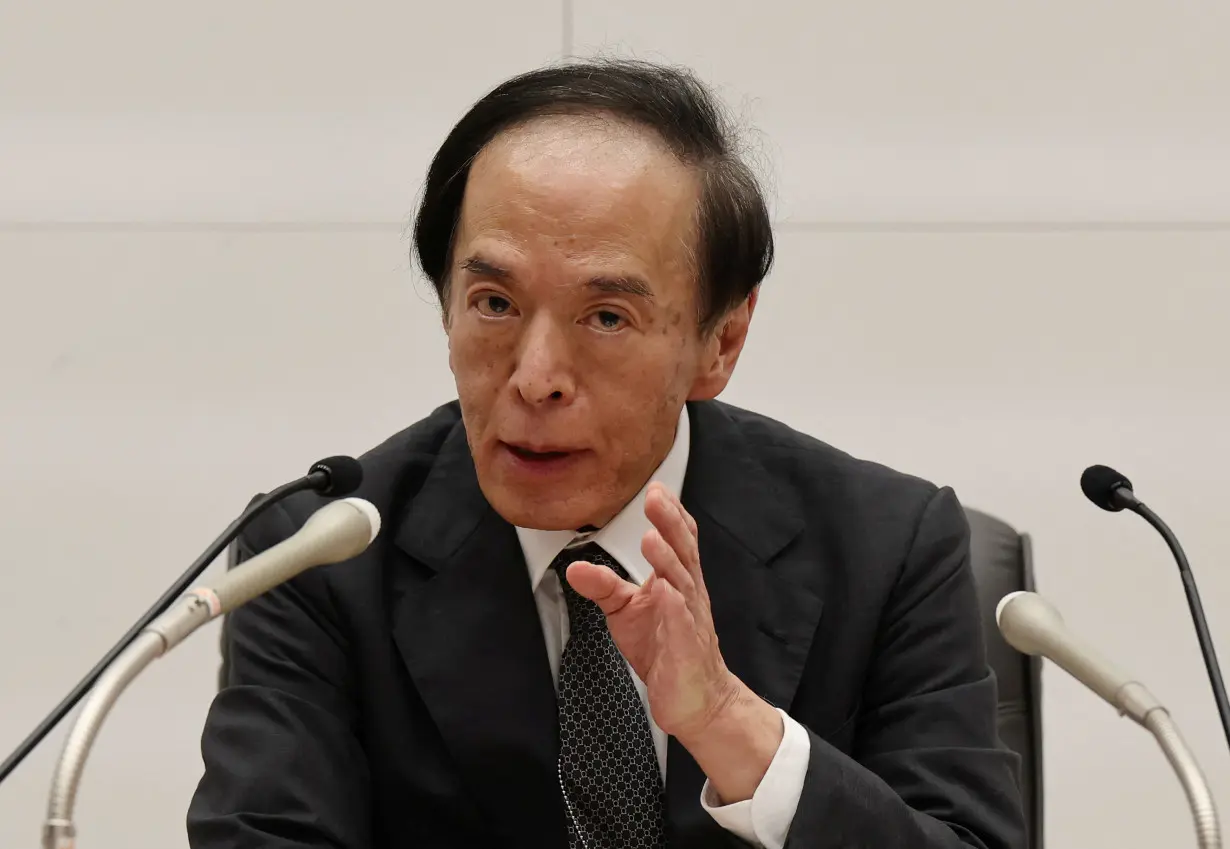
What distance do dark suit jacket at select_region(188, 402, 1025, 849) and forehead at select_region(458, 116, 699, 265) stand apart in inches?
13.6

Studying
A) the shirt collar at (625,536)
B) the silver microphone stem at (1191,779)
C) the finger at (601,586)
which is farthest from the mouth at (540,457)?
the silver microphone stem at (1191,779)

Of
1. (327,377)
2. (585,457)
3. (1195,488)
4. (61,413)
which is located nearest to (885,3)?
(1195,488)

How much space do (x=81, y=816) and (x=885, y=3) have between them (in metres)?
2.04


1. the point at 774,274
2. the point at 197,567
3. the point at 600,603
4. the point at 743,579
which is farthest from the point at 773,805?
the point at 774,274

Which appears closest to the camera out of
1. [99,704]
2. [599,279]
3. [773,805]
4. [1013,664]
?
[99,704]

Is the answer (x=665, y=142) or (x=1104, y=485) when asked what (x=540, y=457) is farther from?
(x=1104, y=485)

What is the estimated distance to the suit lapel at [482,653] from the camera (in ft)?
5.38

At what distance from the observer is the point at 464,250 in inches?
63.0

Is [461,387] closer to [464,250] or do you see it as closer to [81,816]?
[464,250]

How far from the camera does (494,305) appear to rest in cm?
157

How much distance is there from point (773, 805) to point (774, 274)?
1380 millimetres

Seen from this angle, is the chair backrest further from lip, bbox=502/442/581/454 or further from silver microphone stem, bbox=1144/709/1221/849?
silver microphone stem, bbox=1144/709/1221/849

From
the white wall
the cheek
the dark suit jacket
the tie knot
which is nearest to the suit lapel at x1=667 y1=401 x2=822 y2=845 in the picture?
the dark suit jacket

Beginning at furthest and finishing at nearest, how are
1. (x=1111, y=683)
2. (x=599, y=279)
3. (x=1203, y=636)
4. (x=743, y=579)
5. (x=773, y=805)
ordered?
(x=743, y=579), (x=599, y=279), (x=773, y=805), (x=1203, y=636), (x=1111, y=683)
